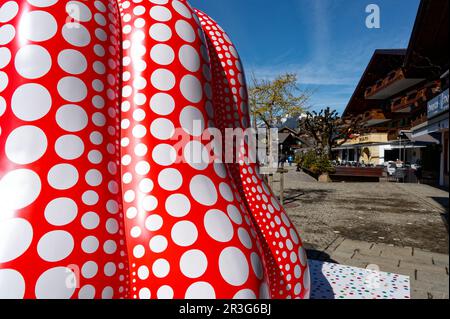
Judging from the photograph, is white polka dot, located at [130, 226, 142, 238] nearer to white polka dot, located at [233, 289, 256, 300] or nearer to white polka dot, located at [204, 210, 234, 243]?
white polka dot, located at [204, 210, 234, 243]

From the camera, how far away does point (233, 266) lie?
1.48 m

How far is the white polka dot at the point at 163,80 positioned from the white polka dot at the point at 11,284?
3.50 ft

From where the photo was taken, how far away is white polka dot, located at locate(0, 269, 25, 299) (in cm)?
119

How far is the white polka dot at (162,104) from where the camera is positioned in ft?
5.38

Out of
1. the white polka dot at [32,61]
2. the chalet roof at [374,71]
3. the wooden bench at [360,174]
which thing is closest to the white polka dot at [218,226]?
the white polka dot at [32,61]

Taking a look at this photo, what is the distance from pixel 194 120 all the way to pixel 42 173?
30.4 inches

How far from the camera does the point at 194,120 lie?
1.69 metres

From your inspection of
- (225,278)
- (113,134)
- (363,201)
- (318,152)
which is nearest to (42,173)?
(113,134)

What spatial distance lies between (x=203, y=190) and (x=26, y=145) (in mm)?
831

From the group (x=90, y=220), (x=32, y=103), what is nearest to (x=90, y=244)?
(x=90, y=220)

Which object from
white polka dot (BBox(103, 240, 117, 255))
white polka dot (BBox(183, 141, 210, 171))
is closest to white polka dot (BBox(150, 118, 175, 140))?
white polka dot (BBox(183, 141, 210, 171))

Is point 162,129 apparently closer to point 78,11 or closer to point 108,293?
point 78,11
